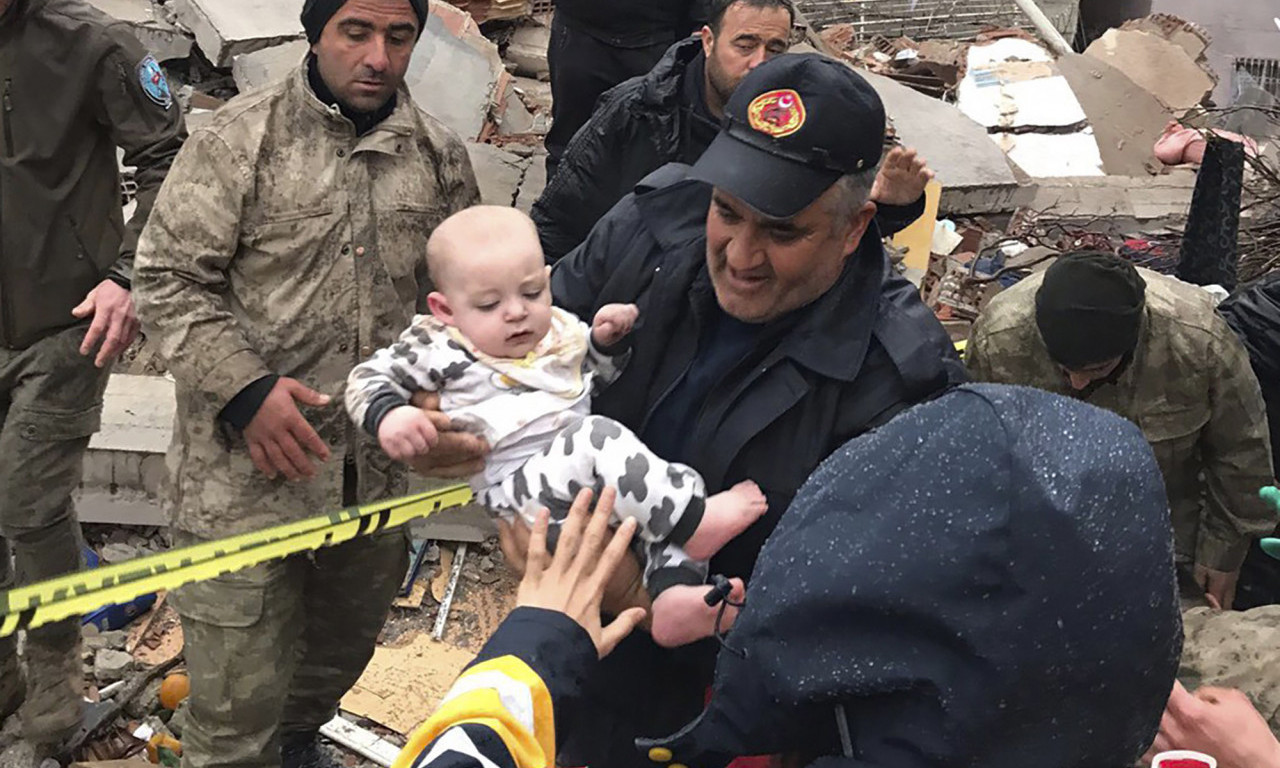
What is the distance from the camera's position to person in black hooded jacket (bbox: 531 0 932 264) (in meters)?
4.20

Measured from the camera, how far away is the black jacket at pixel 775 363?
247cm

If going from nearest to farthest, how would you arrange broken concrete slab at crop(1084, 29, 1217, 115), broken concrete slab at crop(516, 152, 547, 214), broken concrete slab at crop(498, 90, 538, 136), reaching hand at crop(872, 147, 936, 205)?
1. reaching hand at crop(872, 147, 936, 205)
2. broken concrete slab at crop(516, 152, 547, 214)
3. broken concrete slab at crop(498, 90, 538, 136)
4. broken concrete slab at crop(1084, 29, 1217, 115)

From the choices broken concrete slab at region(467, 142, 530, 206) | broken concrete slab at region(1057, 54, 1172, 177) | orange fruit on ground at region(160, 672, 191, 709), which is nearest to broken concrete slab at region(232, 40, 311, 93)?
broken concrete slab at region(467, 142, 530, 206)

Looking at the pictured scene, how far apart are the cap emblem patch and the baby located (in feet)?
1.68

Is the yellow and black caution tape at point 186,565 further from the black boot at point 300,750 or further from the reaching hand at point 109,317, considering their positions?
the black boot at point 300,750

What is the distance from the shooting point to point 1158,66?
34.4ft

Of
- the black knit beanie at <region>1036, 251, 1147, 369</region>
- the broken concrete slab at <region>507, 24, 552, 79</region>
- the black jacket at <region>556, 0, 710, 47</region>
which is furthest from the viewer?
the broken concrete slab at <region>507, 24, 552, 79</region>

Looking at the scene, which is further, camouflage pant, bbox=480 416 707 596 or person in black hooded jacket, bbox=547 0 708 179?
person in black hooded jacket, bbox=547 0 708 179

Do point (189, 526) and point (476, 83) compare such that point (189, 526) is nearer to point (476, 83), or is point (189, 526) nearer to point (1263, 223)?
point (476, 83)

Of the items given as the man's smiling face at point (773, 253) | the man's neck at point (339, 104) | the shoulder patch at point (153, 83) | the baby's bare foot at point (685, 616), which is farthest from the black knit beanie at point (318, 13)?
the baby's bare foot at point (685, 616)

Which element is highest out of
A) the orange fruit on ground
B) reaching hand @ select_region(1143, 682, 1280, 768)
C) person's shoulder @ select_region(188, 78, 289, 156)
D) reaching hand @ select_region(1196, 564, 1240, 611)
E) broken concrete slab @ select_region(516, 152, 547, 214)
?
person's shoulder @ select_region(188, 78, 289, 156)

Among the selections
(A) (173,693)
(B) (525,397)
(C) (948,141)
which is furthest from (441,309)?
(C) (948,141)

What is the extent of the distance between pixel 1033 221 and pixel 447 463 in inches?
240

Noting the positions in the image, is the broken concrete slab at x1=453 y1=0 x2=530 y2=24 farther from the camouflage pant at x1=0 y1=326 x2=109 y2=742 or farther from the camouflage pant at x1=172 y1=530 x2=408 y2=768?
the camouflage pant at x1=172 y1=530 x2=408 y2=768
